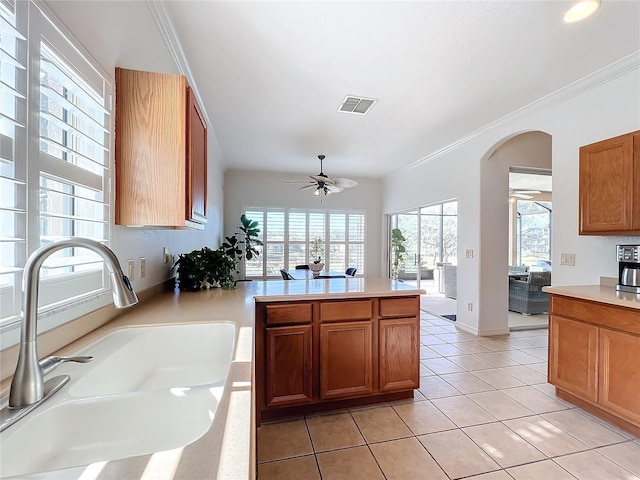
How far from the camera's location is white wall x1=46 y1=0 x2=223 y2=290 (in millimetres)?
1210

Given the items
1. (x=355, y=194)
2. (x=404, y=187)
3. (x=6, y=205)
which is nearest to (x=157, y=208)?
(x=6, y=205)

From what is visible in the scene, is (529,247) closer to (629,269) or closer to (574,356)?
(629,269)

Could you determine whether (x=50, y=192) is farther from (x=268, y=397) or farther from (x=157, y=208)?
(x=268, y=397)

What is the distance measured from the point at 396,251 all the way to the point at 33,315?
653cm

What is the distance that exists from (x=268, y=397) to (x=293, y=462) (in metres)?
0.45

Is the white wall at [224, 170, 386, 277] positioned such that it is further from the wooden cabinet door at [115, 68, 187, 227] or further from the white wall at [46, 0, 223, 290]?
the wooden cabinet door at [115, 68, 187, 227]

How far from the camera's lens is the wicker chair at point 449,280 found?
20.5ft

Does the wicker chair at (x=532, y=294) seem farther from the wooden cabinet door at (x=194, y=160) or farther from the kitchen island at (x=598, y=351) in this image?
the wooden cabinet door at (x=194, y=160)

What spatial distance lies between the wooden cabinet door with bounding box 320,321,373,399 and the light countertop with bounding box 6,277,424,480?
26 cm

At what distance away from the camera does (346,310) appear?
2234 mm

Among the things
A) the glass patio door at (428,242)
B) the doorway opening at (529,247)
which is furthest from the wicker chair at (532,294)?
the glass patio door at (428,242)

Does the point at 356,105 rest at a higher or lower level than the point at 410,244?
higher

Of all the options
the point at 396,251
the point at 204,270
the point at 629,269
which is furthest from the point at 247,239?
the point at 629,269

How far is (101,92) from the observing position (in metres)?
1.33
